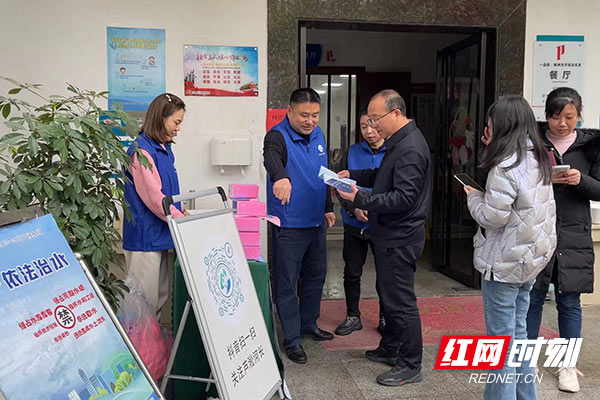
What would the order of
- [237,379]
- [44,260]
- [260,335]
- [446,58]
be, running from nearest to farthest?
1. [44,260]
2. [237,379]
3. [260,335]
4. [446,58]

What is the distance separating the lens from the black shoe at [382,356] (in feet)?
10.1

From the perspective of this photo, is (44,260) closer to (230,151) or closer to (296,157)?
(296,157)

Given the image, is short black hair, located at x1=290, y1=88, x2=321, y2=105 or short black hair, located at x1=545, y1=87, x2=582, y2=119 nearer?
short black hair, located at x1=545, y1=87, x2=582, y2=119

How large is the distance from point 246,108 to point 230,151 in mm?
356

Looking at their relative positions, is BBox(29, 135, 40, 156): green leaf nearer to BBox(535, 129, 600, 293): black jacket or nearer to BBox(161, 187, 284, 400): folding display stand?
BBox(161, 187, 284, 400): folding display stand

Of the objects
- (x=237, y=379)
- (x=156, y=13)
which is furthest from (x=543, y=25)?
(x=237, y=379)

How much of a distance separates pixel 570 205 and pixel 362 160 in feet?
4.15

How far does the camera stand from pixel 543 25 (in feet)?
13.9

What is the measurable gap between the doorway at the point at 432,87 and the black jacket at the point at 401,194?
1555 mm

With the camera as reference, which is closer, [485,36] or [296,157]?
[296,157]

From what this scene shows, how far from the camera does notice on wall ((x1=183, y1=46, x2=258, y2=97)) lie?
3777 millimetres

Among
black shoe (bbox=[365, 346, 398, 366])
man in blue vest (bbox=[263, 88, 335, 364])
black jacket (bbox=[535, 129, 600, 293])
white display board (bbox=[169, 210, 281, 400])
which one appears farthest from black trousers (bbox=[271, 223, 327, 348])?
black jacket (bbox=[535, 129, 600, 293])

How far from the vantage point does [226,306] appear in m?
2.22

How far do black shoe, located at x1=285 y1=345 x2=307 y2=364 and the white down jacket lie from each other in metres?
1.31
